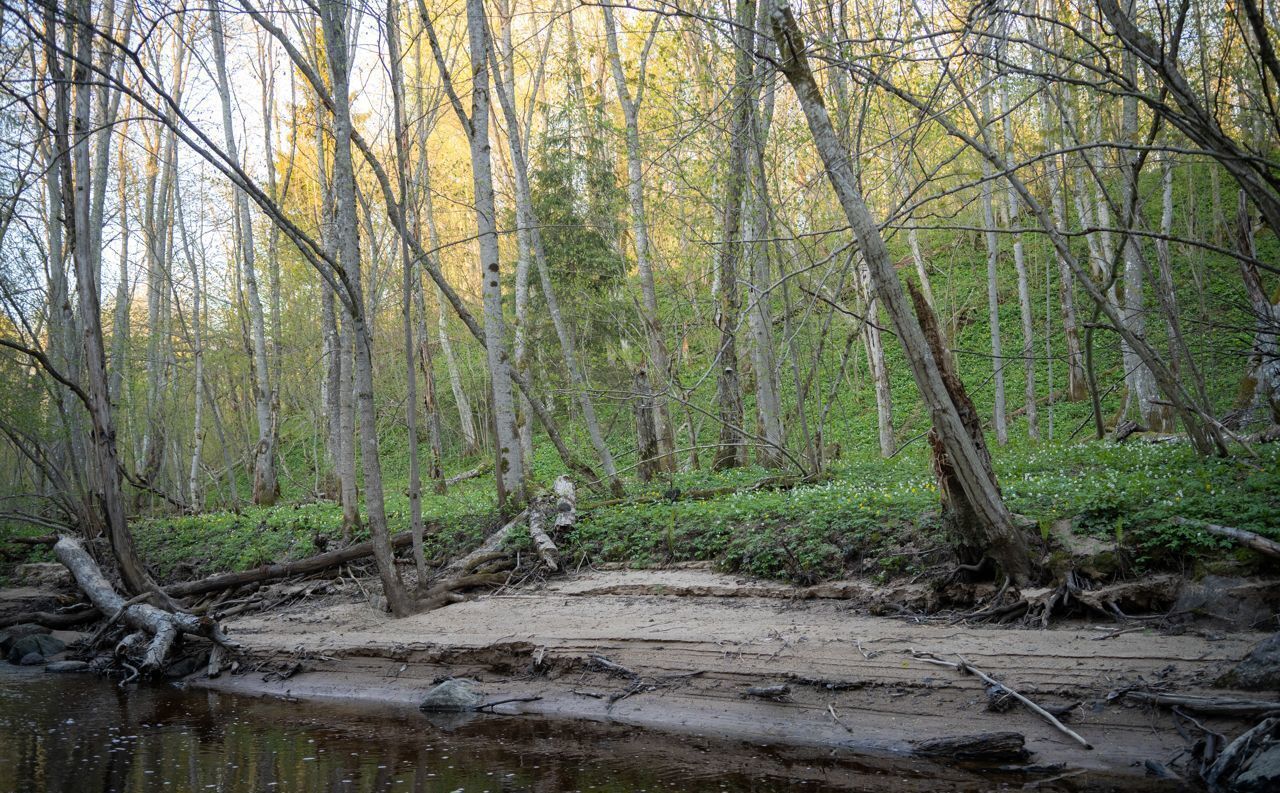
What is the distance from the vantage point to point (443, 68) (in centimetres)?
1034

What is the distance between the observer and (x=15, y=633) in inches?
396

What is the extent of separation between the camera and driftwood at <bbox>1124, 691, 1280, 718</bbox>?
4293 millimetres

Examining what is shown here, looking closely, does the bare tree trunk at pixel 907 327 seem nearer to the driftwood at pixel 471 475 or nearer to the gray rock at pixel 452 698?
the gray rock at pixel 452 698

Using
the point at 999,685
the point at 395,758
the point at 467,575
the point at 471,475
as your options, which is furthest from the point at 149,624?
the point at 471,475

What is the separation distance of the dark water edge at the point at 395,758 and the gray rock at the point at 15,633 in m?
3.45

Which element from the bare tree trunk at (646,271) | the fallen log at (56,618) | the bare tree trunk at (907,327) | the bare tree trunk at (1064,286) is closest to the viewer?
the bare tree trunk at (907,327)

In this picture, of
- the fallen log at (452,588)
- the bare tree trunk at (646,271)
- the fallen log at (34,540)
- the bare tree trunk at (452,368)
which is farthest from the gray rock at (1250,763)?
the bare tree trunk at (452,368)

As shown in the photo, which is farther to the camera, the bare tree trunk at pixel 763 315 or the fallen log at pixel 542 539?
the bare tree trunk at pixel 763 315

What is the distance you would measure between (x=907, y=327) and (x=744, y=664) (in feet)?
9.17

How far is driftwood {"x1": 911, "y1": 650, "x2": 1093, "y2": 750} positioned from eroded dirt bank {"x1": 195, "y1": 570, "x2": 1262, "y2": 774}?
0.05 m

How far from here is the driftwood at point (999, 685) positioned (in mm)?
4652

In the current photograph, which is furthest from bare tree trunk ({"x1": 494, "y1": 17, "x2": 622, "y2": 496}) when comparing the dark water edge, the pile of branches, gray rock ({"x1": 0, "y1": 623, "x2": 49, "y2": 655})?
gray rock ({"x1": 0, "y1": 623, "x2": 49, "y2": 655})

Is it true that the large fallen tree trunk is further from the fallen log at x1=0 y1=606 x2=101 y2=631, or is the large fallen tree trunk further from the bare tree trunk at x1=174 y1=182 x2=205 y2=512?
the bare tree trunk at x1=174 y1=182 x2=205 y2=512

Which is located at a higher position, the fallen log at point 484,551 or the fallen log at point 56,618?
the fallen log at point 484,551
